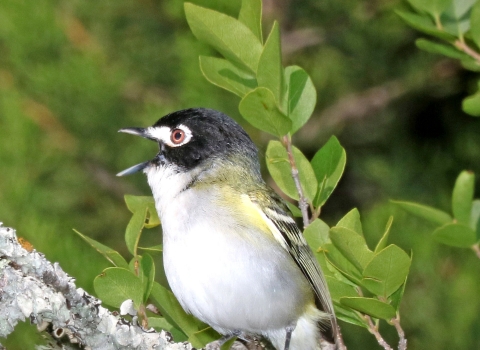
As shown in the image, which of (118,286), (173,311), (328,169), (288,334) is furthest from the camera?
(288,334)

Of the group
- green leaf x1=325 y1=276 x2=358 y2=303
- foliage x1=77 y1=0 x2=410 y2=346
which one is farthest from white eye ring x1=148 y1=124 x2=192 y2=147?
green leaf x1=325 y1=276 x2=358 y2=303

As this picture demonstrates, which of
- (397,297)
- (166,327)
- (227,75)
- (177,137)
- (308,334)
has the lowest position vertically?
(308,334)

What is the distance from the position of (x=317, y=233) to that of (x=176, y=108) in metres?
2.24

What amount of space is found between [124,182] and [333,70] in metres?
1.59

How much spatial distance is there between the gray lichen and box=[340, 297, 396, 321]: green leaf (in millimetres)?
745

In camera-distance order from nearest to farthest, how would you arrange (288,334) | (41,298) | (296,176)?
(41,298) → (296,176) → (288,334)

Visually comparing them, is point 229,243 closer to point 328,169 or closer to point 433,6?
point 328,169

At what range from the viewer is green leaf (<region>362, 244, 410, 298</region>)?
7.15ft

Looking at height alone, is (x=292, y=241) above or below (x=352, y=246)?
below

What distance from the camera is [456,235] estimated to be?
7.23 feet

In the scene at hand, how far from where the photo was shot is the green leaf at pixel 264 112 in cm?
231

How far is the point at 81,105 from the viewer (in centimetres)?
466

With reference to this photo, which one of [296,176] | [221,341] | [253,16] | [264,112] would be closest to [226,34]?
[253,16]

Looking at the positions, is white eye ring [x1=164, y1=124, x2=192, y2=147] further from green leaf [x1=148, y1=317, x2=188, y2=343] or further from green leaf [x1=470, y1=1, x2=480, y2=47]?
green leaf [x1=470, y1=1, x2=480, y2=47]
